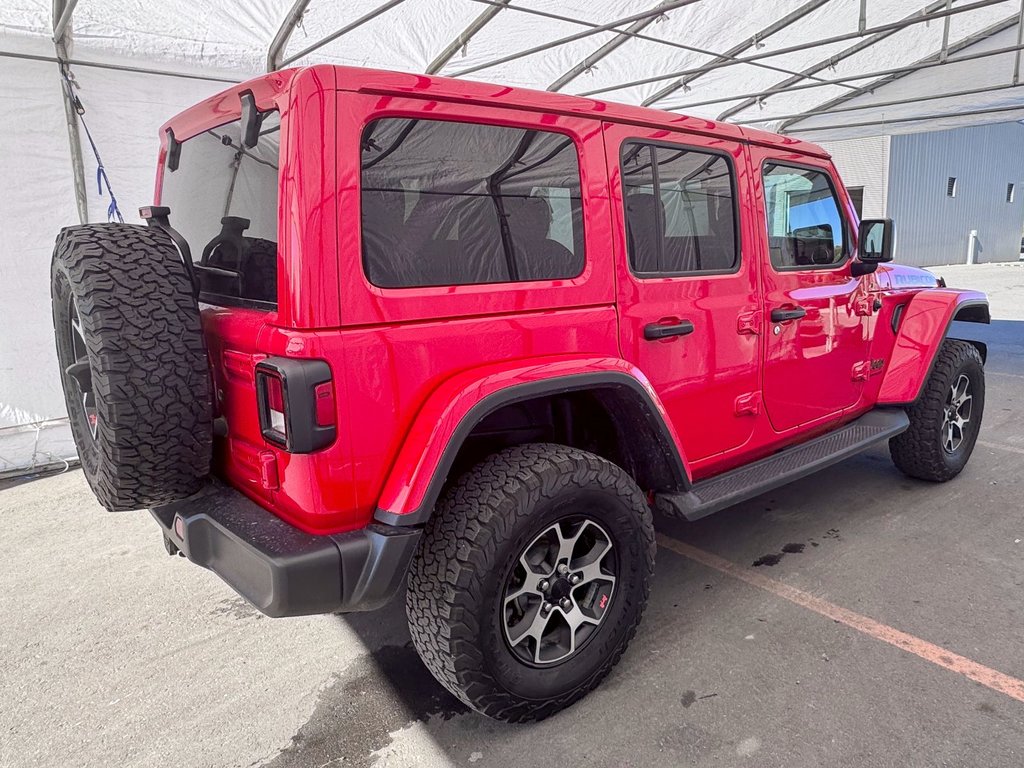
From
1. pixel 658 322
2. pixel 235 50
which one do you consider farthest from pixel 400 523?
pixel 235 50

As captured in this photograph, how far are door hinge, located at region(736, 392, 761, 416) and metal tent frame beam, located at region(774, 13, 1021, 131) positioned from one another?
7116 mm

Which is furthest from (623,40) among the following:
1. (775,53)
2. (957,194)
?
(957,194)

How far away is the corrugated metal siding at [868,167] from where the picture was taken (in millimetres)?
19328

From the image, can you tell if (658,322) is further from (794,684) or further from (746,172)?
(794,684)

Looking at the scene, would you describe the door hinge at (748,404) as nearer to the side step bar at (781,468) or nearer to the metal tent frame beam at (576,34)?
the side step bar at (781,468)

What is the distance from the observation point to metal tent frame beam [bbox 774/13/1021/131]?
807 cm

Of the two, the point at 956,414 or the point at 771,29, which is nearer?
the point at 956,414

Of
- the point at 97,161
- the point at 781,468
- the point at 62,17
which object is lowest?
the point at 781,468

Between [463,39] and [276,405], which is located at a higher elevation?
[463,39]

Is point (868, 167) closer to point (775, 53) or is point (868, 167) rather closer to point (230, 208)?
point (775, 53)

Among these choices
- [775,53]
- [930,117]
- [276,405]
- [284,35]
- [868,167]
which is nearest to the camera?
[276,405]

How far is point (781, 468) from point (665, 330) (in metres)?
0.99

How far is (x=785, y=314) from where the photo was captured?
2.84m

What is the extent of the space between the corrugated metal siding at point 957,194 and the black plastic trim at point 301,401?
866 inches
